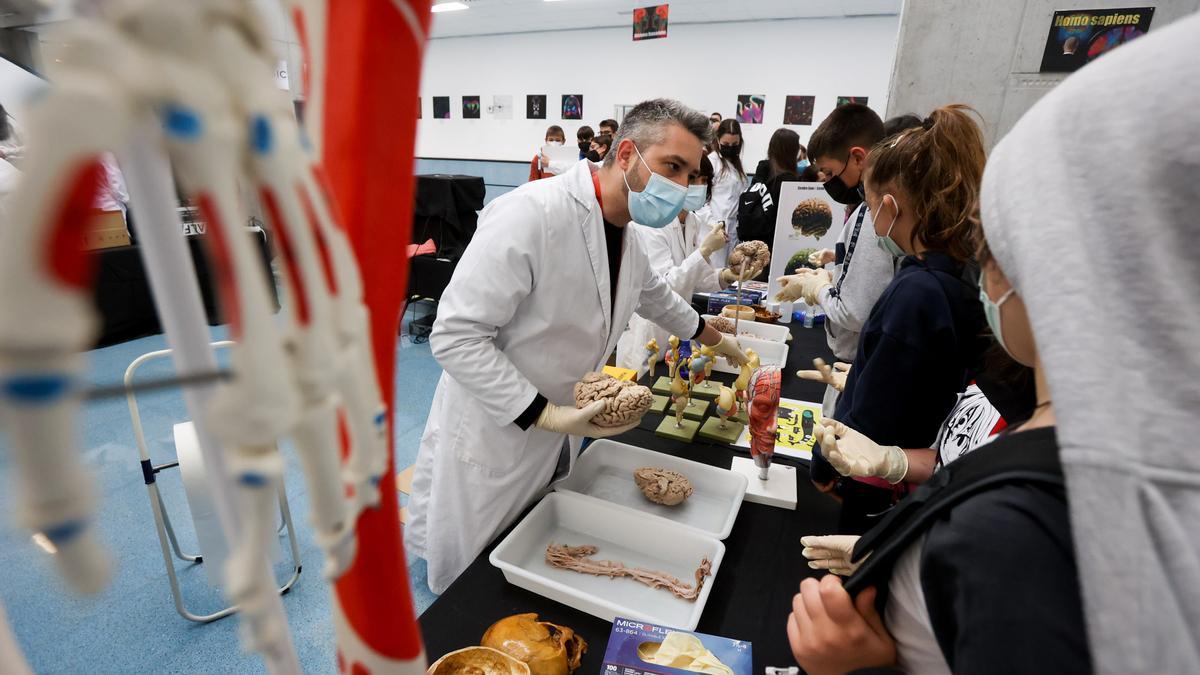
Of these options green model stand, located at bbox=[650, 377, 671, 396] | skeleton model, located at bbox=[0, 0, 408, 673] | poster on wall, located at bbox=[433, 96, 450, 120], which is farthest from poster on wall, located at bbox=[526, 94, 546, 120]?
skeleton model, located at bbox=[0, 0, 408, 673]

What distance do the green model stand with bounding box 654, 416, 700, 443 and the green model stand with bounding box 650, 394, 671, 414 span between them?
13 cm

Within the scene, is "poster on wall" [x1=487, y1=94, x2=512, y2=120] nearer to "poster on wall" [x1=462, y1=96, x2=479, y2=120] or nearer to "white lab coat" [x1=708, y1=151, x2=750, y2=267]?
"poster on wall" [x1=462, y1=96, x2=479, y2=120]

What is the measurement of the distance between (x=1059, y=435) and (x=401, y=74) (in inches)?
23.4

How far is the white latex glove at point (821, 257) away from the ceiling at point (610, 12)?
573 cm

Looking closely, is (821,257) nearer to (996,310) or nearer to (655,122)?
(655,122)

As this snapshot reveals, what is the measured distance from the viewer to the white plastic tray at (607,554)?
1160mm

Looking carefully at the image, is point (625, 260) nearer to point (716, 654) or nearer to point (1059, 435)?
point (716, 654)

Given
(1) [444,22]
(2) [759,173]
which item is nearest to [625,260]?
(2) [759,173]

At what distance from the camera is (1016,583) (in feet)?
1.71

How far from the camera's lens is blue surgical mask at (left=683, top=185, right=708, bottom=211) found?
6.80 ft

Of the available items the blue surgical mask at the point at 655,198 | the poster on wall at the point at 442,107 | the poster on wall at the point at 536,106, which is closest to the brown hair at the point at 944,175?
the blue surgical mask at the point at 655,198

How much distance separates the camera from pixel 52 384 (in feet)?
0.71

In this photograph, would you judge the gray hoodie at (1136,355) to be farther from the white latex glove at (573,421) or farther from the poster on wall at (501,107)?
the poster on wall at (501,107)

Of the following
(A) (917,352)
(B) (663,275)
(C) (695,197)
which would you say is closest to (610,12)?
(B) (663,275)
